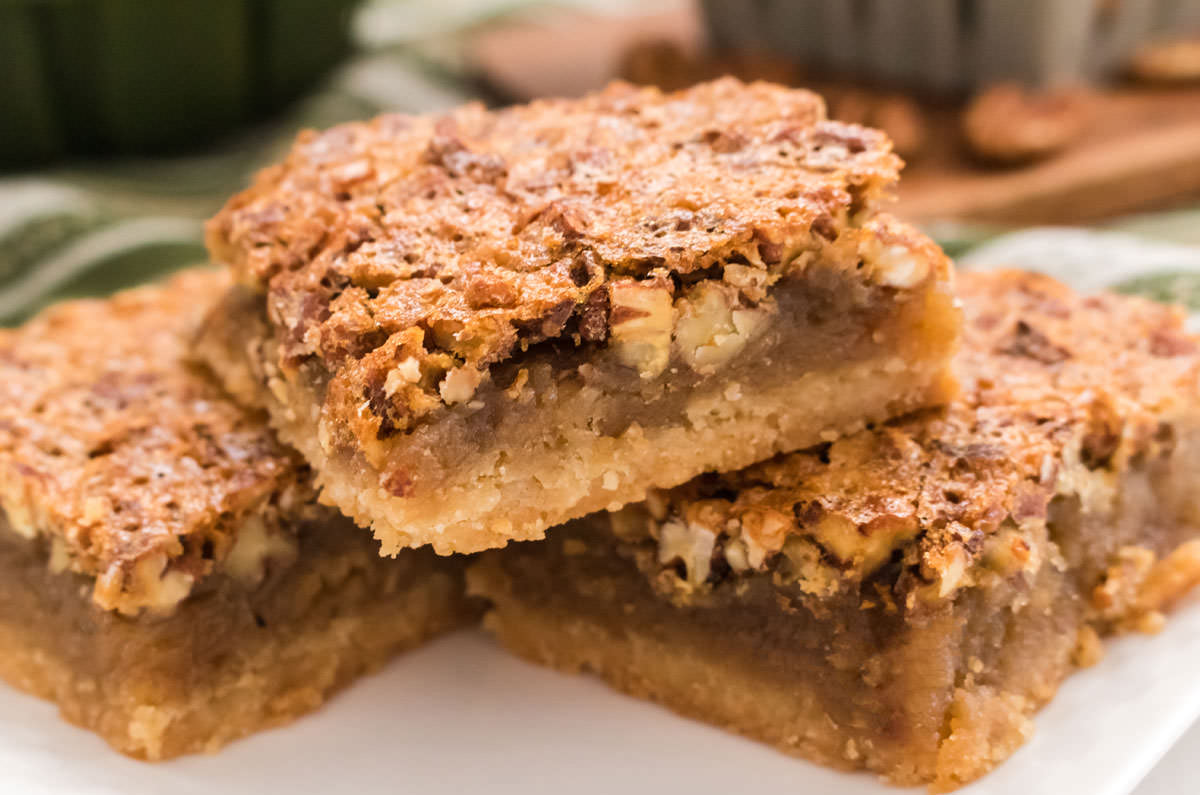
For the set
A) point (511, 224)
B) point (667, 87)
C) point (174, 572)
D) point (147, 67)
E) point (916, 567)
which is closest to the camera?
point (916, 567)

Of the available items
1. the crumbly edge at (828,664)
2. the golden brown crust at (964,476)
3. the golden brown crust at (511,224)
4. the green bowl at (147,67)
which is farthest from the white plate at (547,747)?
the green bowl at (147,67)

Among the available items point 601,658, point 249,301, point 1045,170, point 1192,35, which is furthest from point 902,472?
point 1192,35

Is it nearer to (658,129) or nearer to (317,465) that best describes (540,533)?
(317,465)

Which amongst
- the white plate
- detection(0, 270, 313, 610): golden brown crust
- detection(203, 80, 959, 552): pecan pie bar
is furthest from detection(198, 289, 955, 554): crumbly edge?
the white plate

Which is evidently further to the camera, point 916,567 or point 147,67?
point 147,67

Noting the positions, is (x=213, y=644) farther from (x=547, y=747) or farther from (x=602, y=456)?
(x=602, y=456)

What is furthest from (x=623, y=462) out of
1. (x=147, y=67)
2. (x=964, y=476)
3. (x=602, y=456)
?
(x=147, y=67)

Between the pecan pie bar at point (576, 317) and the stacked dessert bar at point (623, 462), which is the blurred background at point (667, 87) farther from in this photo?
the pecan pie bar at point (576, 317)
